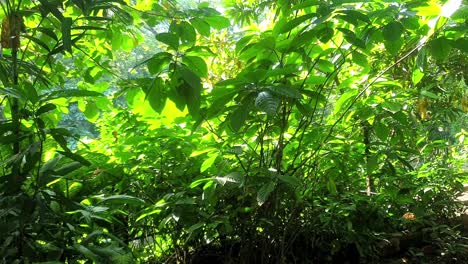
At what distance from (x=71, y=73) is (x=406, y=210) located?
211 cm

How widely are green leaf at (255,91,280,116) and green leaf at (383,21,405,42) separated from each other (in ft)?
1.24

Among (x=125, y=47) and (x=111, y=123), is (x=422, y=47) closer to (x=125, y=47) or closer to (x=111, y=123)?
(x=125, y=47)

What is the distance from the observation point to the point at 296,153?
159cm

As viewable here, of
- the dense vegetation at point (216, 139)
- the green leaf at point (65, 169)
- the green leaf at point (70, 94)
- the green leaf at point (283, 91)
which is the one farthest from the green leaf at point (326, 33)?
the green leaf at point (65, 169)

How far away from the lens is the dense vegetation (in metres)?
1.06

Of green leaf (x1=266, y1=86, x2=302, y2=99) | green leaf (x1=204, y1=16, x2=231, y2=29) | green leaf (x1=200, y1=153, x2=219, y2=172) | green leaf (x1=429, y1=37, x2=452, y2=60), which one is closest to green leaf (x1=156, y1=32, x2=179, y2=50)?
green leaf (x1=204, y1=16, x2=231, y2=29)

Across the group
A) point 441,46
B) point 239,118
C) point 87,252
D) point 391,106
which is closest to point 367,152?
point 391,106

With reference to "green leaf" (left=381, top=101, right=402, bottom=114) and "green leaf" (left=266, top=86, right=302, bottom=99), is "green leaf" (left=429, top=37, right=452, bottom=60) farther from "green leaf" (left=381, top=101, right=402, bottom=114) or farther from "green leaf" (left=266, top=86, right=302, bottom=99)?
"green leaf" (left=266, top=86, right=302, bottom=99)

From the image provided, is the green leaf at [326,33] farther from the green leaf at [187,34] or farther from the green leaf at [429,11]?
the green leaf at [187,34]

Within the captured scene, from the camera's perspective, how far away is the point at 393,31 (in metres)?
1.14

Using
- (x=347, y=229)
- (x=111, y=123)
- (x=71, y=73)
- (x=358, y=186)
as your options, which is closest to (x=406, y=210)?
(x=358, y=186)

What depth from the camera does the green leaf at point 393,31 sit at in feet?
Answer: 3.71

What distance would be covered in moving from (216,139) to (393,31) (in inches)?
35.9

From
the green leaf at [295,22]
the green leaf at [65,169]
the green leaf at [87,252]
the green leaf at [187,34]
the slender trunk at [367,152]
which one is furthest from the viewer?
the slender trunk at [367,152]
